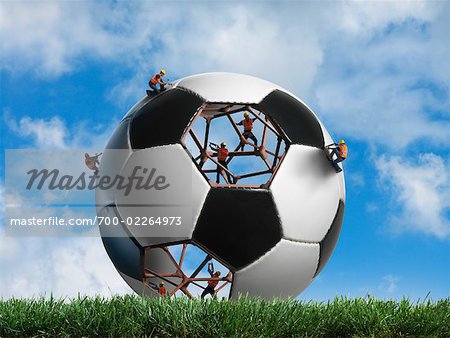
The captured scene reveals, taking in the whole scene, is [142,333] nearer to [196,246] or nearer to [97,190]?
[196,246]

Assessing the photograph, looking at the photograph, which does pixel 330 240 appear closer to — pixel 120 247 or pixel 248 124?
pixel 248 124

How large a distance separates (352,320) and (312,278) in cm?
262

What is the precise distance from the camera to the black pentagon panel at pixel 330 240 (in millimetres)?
7910

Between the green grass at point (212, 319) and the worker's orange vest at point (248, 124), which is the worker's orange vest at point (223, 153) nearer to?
the worker's orange vest at point (248, 124)

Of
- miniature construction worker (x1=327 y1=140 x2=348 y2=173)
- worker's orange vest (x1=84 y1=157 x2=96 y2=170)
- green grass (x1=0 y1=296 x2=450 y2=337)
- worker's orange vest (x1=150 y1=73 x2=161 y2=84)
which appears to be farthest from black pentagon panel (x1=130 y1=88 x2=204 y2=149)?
green grass (x1=0 y1=296 x2=450 y2=337)

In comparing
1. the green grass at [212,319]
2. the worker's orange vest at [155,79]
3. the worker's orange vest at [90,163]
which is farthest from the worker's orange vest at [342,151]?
the worker's orange vest at [90,163]

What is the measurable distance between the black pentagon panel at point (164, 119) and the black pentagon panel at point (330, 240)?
2.40 meters

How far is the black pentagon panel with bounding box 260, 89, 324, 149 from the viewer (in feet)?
25.1

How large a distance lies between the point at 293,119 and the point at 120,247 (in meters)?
2.87

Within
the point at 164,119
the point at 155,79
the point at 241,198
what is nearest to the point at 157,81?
the point at 155,79

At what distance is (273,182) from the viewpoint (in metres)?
7.20

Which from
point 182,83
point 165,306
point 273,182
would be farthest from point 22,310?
point 182,83

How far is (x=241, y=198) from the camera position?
6945 millimetres

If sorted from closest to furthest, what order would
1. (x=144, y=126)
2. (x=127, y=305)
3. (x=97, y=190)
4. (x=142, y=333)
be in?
1. (x=142, y=333)
2. (x=127, y=305)
3. (x=144, y=126)
4. (x=97, y=190)
